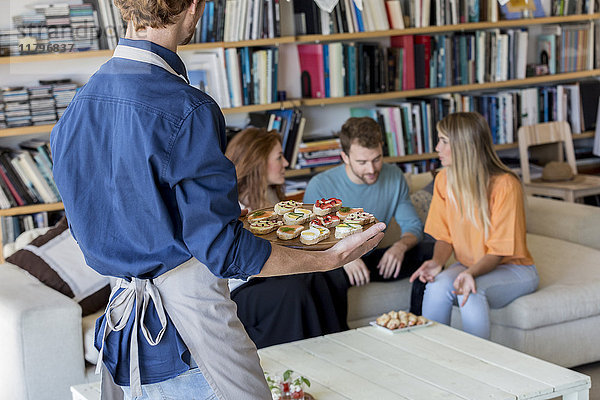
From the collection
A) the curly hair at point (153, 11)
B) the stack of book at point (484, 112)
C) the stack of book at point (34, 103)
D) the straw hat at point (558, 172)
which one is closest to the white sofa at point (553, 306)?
Result: the straw hat at point (558, 172)

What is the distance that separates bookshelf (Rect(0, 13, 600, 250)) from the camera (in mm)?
3535

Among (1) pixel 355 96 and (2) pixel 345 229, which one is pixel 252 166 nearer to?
(1) pixel 355 96

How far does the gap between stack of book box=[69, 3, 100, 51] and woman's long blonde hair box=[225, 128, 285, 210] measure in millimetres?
986

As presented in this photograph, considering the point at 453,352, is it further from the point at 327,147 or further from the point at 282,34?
the point at 282,34

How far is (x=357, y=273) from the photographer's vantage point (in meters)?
3.12

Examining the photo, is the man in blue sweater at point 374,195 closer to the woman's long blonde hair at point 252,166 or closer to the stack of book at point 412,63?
the woman's long blonde hair at point 252,166

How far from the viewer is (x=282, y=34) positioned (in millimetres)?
4195

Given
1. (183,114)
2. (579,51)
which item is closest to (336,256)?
(183,114)

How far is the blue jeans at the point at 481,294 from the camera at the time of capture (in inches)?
113

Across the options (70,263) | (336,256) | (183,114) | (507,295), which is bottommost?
(507,295)

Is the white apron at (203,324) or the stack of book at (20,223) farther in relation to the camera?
the stack of book at (20,223)

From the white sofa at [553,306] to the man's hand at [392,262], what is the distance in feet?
0.18

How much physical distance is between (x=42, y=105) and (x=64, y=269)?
935 millimetres

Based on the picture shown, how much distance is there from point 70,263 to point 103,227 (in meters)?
1.84
